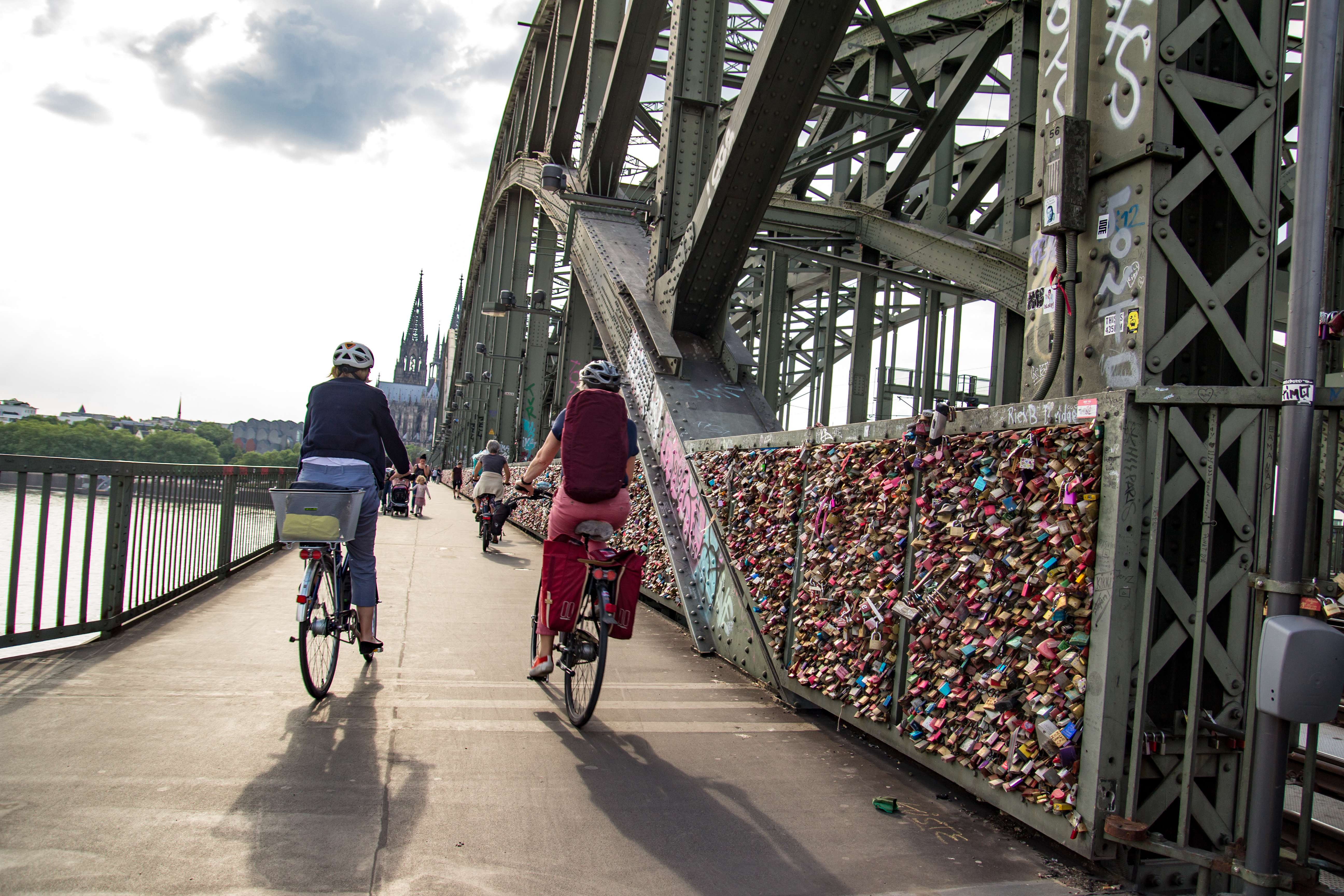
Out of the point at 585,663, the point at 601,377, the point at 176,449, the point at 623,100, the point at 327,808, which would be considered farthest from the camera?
the point at 176,449

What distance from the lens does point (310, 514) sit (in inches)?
179

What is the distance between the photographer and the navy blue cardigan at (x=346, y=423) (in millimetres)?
4883

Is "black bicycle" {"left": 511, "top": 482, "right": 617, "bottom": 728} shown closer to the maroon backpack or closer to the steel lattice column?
the maroon backpack

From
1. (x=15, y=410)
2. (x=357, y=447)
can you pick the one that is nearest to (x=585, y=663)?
(x=357, y=447)

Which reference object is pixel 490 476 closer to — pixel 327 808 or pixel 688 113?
pixel 688 113

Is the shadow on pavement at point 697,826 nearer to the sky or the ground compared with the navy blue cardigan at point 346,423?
nearer to the ground

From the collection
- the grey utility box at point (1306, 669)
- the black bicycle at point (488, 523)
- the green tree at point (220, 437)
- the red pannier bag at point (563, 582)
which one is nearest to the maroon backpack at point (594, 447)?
the red pannier bag at point (563, 582)

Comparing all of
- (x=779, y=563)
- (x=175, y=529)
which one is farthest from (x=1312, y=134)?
(x=175, y=529)

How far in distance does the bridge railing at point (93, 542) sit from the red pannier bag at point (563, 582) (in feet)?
8.96

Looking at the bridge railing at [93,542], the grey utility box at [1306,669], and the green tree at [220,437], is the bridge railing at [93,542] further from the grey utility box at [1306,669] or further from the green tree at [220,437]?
the green tree at [220,437]

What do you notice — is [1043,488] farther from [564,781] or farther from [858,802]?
[564,781]

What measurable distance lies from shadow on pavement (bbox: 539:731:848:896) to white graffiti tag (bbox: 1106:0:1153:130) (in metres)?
2.75

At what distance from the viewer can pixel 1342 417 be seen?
3.06 m

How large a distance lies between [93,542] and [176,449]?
20.7m
